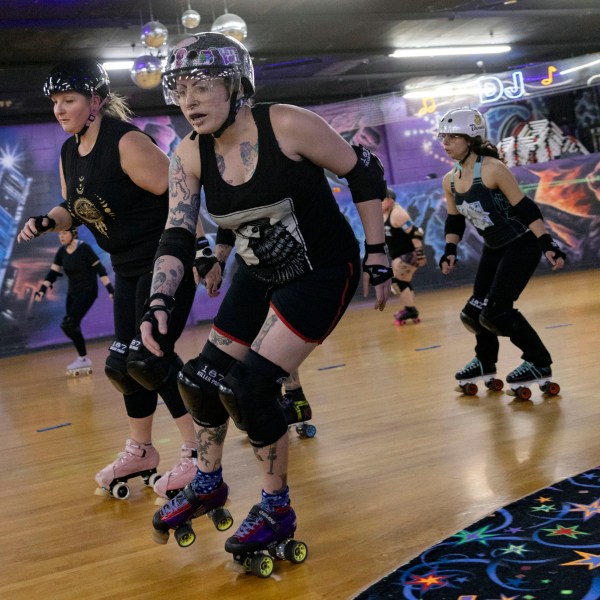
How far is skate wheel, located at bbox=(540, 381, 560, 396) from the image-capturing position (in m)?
4.31

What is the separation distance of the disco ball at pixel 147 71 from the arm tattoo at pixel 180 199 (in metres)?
5.64

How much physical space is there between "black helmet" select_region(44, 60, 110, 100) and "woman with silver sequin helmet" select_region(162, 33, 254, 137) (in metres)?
0.87

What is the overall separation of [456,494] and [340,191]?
509 inches

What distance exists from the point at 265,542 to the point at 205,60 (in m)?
1.30

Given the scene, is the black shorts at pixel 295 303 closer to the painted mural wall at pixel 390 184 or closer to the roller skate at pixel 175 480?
the roller skate at pixel 175 480

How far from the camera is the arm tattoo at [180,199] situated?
7.79 ft

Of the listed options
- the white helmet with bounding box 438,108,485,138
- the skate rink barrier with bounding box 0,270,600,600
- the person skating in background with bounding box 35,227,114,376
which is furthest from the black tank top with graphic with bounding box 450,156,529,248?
the person skating in background with bounding box 35,227,114,376

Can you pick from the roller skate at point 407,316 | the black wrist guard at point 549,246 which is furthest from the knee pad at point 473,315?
the roller skate at point 407,316

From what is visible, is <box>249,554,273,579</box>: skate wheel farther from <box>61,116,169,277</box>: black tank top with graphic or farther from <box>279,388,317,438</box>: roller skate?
<box>279,388,317,438</box>: roller skate

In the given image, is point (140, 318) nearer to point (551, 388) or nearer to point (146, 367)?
point (146, 367)

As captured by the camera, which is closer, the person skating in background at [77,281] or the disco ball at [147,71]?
the disco ball at [147,71]

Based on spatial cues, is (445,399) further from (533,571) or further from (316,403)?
(533,571)

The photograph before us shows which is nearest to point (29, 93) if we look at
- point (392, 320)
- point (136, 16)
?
point (136, 16)

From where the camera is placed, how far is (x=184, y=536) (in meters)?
2.36
